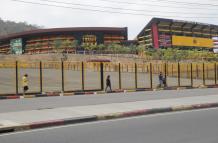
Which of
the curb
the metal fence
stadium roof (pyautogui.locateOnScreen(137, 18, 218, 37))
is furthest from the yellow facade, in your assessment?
the curb

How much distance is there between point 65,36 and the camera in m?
153

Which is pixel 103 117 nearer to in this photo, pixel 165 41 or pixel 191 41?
pixel 165 41

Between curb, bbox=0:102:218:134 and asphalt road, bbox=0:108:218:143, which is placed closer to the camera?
asphalt road, bbox=0:108:218:143

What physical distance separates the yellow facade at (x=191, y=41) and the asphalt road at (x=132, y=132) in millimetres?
128241

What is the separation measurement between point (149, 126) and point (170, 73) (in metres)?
55.9

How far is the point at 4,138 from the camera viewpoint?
11.8m

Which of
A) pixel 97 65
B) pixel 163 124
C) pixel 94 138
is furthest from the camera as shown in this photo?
pixel 97 65

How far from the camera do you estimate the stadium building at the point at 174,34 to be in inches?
5487

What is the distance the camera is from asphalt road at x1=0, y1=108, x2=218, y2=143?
11.4 meters

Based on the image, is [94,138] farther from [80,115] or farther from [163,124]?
[80,115]

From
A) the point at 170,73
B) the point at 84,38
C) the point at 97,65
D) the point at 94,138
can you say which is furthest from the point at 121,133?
the point at 84,38

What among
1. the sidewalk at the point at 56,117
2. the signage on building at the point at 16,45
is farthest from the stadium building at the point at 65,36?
the sidewalk at the point at 56,117

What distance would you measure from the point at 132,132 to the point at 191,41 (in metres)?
139

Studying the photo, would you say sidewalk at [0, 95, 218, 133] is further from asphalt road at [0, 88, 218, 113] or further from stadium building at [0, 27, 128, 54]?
stadium building at [0, 27, 128, 54]
